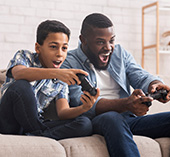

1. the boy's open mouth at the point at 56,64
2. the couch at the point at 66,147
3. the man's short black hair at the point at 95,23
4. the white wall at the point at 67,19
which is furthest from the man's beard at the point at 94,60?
the white wall at the point at 67,19

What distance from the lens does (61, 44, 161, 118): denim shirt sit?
173cm

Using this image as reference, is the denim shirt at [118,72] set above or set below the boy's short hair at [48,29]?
below

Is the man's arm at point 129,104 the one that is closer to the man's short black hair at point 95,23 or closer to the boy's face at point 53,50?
the boy's face at point 53,50

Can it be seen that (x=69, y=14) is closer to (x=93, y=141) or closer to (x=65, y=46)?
(x=65, y=46)

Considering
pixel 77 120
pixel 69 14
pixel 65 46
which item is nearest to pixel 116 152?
pixel 77 120

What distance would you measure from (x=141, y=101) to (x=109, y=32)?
0.44 meters

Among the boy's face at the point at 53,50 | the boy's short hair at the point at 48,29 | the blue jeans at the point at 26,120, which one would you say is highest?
the boy's short hair at the point at 48,29

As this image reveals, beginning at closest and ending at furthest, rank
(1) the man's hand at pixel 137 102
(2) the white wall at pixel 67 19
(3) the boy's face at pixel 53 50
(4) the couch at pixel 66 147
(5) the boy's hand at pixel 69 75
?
1. (4) the couch at pixel 66 147
2. (5) the boy's hand at pixel 69 75
3. (1) the man's hand at pixel 137 102
4. (3) the boy's face at pixel 53 50
5. (2) the white wall at pixel 67 19

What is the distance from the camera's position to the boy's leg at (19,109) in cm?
136

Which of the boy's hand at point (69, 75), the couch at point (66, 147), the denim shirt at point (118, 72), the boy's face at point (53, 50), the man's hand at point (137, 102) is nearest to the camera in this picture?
the couch at point (66, 147)

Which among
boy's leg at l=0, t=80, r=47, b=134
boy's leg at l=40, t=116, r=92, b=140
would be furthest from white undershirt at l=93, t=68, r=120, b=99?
boy's leg at l=0, t=80, r=47, b=134

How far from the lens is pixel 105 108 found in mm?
1595

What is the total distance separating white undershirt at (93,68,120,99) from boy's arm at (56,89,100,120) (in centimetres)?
25

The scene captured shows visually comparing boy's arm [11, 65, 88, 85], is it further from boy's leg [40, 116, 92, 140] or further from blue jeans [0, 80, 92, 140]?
boy's leg [40, 116, 92, 140]
